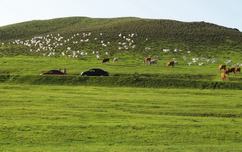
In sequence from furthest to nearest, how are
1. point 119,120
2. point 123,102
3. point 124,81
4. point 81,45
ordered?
point 81,45, point 124,81, point 123,102, point 119,120

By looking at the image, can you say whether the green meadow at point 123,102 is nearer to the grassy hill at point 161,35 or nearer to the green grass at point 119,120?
the green grass at point 119,120

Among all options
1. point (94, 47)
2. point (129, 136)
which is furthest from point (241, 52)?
point (129, 136)

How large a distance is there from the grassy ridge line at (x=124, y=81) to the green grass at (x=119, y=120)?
5.50 m

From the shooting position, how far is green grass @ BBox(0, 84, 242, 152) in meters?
28.7

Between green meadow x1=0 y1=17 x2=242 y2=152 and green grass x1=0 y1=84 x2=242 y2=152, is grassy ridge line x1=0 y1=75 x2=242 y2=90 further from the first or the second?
green grass x1=0 y1=84 x2=242 y2=152

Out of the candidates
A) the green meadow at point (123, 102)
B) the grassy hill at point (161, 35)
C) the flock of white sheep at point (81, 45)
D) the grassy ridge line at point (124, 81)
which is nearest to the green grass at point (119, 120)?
the green meadow at point (123, 102)

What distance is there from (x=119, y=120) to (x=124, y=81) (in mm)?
→ 26773

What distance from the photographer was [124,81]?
62.9 meters

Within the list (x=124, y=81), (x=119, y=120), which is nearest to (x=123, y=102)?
(x=119, y=120)

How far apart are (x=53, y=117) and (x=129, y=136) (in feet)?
24.2

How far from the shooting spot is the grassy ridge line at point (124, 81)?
61031mm

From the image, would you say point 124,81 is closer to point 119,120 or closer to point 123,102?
point 123,102

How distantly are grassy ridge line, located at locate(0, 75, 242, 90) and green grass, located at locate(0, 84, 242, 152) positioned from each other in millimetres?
5504

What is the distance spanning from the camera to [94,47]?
11469 centimetres
